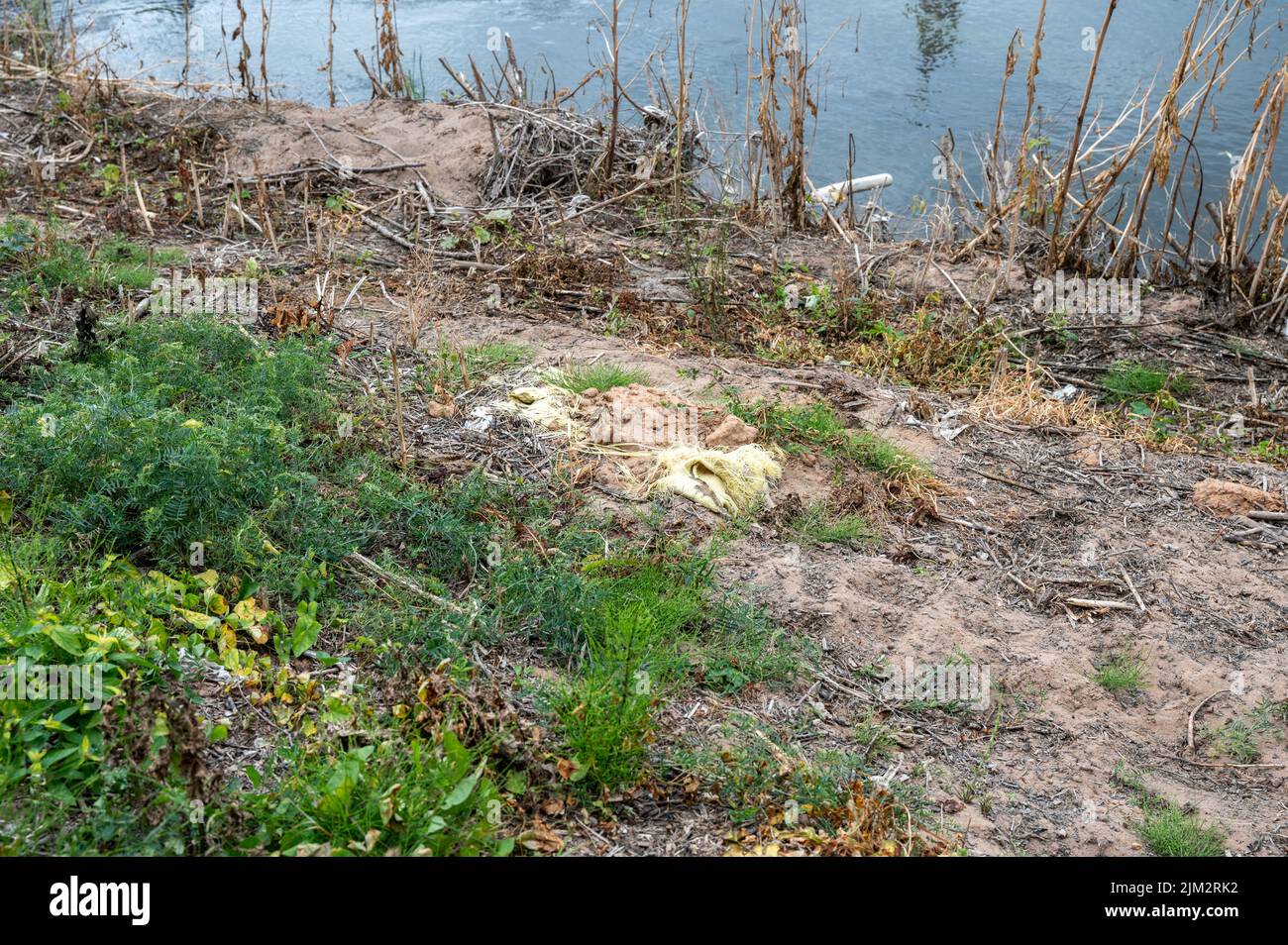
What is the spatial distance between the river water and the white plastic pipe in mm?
585

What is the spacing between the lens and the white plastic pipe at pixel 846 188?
28.6 ft

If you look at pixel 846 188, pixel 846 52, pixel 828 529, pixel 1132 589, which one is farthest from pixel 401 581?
pixel 846 52

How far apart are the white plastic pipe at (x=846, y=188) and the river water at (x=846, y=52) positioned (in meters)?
0.58

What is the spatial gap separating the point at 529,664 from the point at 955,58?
492 inches

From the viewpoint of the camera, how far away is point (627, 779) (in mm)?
2928

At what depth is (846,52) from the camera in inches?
542

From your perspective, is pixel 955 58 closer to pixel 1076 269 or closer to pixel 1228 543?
pixel 1076 269

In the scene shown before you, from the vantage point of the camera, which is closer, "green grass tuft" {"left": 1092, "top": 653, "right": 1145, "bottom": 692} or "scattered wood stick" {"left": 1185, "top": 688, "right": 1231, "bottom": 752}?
"scattered wood stick" {"left": 1185, "top": 688, "right": 1231, "bottom": 752}

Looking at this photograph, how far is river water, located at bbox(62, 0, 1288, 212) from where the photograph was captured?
37.8 feet

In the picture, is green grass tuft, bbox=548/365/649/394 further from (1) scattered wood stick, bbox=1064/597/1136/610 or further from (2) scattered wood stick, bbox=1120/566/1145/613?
(2) scattered wood stick, bbox=1120/566/1145/613

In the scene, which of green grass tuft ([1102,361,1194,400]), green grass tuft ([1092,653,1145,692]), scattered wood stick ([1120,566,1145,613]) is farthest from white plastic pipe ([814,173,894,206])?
green grass tuft ([1092,653,1145,692])
